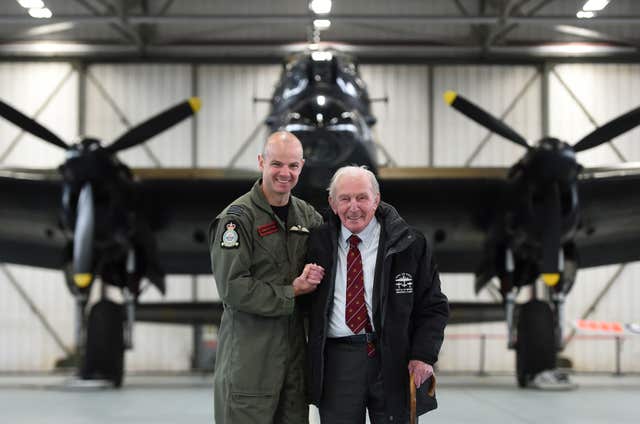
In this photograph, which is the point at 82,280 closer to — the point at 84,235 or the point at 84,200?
the point at 84,235

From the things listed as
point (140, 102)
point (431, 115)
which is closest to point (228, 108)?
point (140, 102)

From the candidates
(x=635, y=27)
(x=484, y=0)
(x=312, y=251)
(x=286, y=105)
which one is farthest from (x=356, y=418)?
(x=635, y=27)

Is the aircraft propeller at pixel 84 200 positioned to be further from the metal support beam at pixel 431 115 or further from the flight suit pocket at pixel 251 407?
the metal support beam at pixel 431 115

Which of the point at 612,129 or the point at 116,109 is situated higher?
the point at 116,109

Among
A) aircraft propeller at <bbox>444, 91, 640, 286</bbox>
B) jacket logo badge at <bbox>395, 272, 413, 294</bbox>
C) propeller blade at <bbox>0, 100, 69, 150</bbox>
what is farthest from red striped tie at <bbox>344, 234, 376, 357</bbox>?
propeller blade at <bbox>0, 100, 69, 150</bbox>

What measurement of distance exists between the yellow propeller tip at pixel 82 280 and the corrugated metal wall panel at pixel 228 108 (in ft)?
41.8

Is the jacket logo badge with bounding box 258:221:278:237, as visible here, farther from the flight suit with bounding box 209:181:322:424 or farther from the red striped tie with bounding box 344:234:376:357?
the red striped tie with bounding box 344:234:376:357

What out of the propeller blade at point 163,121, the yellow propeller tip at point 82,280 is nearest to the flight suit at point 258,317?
the yellow propeller tip at point 82,280

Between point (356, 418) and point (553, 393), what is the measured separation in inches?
361

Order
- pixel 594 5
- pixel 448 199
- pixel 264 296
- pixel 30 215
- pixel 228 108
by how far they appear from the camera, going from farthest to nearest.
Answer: pixel 228 108 < pixel 594 5 < pixel 448 199 < pixel 30 215 < pixel 264 296

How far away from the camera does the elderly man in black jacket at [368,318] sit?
3928 mm

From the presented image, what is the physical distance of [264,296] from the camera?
3.85m

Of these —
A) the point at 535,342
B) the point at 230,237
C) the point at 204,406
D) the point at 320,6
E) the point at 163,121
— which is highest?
the point at 320,6

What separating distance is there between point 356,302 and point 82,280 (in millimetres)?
9337
